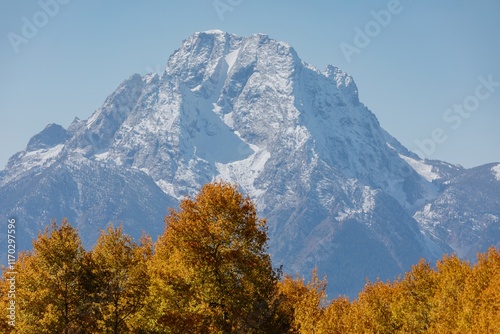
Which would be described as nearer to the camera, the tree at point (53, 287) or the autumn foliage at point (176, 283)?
the autumn foliage at point (176, 283)

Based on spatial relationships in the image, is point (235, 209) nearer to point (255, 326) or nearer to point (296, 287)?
point (255, 326)

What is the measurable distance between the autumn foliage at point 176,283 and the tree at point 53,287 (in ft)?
0.28

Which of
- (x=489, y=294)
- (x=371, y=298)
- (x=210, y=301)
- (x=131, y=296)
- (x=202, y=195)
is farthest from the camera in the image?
(x=371, y=298)

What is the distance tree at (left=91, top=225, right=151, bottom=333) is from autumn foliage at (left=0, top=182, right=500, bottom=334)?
0.09 meters

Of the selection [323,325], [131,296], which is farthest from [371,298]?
[131,296]

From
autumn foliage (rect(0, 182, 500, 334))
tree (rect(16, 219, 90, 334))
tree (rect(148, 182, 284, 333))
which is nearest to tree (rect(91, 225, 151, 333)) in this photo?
autumn foliage (rect(0, 182, 500, 334))

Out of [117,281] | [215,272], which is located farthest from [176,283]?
[117,281]

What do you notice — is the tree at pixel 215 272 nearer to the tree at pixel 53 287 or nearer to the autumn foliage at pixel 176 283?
the autumn foliage at pixel 176 283

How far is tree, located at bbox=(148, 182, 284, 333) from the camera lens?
4831cm

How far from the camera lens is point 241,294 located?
48625mm

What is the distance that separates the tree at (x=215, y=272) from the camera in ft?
159

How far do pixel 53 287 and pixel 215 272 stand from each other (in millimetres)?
15540

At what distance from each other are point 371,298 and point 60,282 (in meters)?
A: 48.4

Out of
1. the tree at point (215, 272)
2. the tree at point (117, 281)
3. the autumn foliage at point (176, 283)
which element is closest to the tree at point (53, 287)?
the autumn foliage at point (176, 283)
